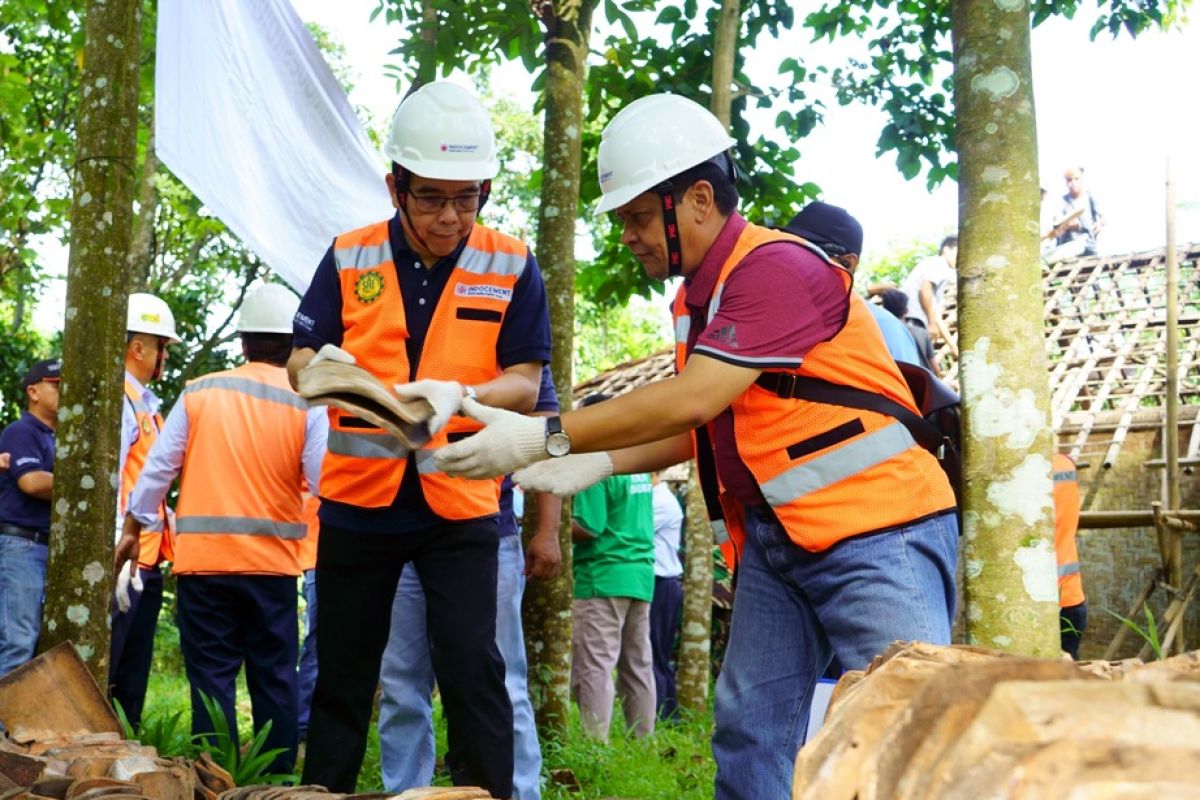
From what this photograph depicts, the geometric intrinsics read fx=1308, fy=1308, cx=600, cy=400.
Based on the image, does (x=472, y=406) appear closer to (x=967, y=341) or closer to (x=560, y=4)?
(x=967, y=341)

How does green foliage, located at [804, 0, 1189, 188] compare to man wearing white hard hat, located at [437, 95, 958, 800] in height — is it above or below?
above

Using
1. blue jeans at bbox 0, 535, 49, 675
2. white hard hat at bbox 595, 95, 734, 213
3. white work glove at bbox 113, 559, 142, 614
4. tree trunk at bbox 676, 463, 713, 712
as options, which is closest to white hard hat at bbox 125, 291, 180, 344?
blue jeans at bbox 0, 535, 49, 675

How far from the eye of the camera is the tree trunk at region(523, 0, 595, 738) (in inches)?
216

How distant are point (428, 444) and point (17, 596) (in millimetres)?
3246

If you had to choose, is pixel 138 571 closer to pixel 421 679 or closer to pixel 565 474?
pixel 421 679

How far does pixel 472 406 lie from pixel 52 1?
522cm

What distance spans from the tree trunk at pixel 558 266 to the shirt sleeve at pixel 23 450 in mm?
2355

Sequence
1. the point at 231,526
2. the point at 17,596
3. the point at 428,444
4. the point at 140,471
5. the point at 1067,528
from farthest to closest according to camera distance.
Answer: the point at 1067,528 < the point at 17,596 < the point at 140,471 < the point at 231,526 < the point at 428,444

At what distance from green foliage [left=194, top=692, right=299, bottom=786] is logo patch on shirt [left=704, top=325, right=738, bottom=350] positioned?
7.72 feet

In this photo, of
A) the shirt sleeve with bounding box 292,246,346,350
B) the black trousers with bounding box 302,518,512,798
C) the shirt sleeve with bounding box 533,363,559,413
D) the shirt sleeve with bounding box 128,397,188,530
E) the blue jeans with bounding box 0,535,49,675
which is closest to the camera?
the black trousers with bounding box 302,518,512,798

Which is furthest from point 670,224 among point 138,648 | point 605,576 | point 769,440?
point 605,576

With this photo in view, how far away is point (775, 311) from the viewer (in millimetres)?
2936

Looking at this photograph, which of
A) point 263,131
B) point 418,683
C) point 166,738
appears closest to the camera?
point 418,683

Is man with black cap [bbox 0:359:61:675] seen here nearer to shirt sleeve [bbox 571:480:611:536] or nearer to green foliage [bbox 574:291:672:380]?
shirt sleeve [bbox 571:480:611:536]
